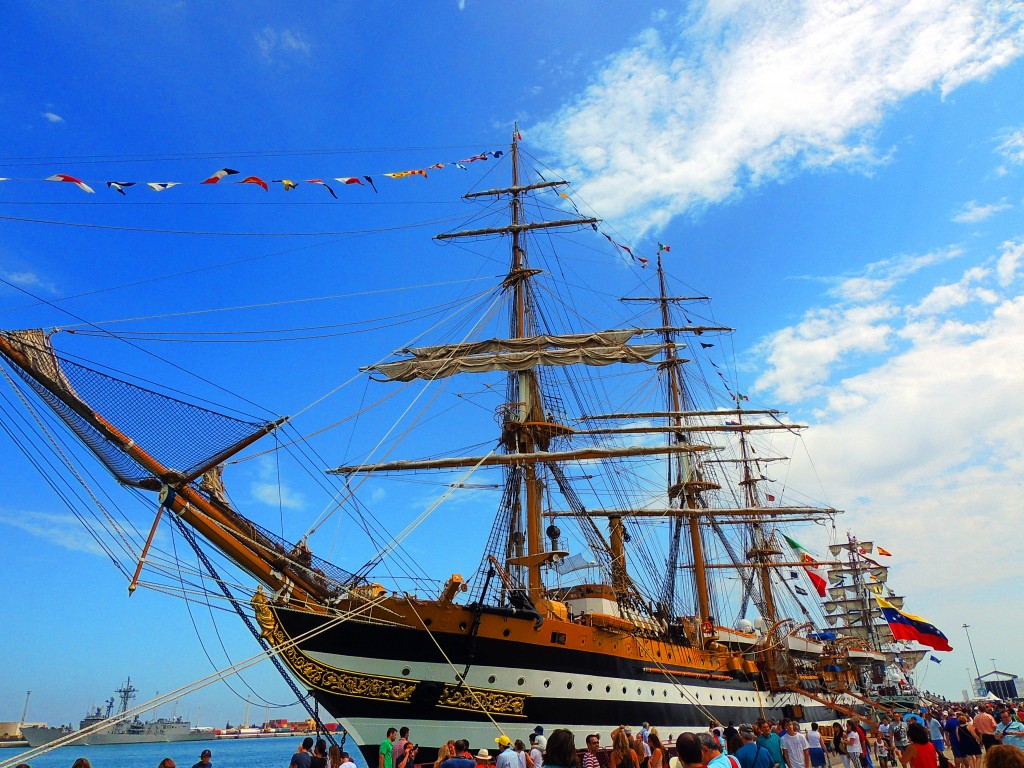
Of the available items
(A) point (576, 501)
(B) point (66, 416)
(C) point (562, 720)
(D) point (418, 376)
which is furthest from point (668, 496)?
(B) point (66, 416)

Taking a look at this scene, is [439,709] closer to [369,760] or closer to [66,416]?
[369,760]

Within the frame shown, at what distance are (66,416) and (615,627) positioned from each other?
13.6 meters

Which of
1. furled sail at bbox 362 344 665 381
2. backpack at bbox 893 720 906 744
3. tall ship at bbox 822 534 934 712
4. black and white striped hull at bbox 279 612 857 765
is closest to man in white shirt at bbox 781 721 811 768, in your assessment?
black and white striped hull at bbox 279 612 857 765

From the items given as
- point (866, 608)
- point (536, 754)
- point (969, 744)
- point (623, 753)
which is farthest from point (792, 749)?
point (866, 608)

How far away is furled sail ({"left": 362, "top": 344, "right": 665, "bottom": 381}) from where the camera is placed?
23578 mm

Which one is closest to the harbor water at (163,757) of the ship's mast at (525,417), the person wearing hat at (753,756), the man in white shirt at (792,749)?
the ship's mast at (525,417)

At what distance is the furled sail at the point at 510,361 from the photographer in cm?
2358

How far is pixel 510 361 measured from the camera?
24.1 meters

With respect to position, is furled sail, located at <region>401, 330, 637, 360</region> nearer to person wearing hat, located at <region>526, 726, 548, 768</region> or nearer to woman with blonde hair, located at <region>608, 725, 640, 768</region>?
person wearing hat, located at <region>526, 726, 548, 768</region>

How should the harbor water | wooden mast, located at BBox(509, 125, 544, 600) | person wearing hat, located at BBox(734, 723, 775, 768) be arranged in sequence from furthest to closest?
1. the harbor water
2. wooden mast, located at BBox(509, 125, 544, 600)
3. person wearing hat, located at BBox(734, 723, 775, 768)

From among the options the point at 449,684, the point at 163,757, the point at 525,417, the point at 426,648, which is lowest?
the point at 163,757

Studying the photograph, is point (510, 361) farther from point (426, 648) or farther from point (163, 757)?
point (163, 757)

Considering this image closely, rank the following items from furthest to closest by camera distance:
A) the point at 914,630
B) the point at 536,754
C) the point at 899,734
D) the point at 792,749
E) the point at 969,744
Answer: the point at 914,630, the point at 899,734, the point at 792,749, the point at 969,744, the point at 536,754

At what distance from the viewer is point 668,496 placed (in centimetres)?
3766
